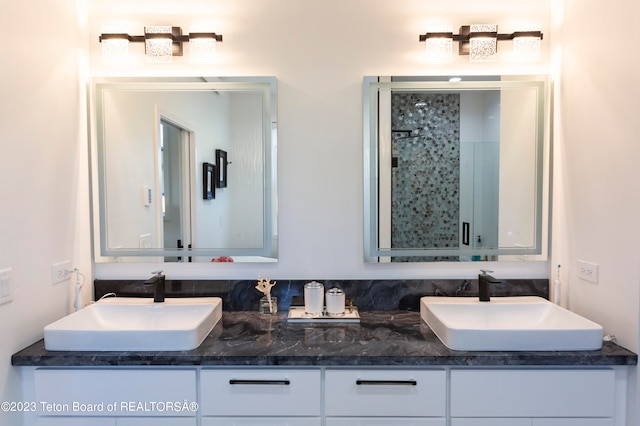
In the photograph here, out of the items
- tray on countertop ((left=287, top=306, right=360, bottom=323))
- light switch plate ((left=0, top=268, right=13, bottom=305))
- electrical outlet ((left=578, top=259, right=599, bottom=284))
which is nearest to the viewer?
light switch plate ((left=0, top=268, right=13, bottom=305))

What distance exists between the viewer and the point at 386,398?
137 cm

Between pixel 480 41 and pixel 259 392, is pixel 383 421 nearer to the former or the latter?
pixel 259 392

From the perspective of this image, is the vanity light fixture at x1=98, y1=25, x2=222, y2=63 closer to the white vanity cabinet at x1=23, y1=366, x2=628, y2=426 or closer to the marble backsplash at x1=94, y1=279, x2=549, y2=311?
the marble backsplash at x1=94, y1=279, x2=549, y2=311

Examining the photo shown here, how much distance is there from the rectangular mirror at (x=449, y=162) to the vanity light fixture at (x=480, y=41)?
0.11 meters

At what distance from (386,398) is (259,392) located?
47cm

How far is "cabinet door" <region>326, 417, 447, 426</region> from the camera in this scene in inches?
53.9

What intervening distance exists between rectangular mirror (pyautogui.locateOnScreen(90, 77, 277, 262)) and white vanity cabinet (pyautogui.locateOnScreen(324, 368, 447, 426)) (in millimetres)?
732

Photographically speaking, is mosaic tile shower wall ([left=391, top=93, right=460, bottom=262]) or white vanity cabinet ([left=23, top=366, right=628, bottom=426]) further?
mosaic tile shower wall ([left=391, top=93, right=460, bottom=262])

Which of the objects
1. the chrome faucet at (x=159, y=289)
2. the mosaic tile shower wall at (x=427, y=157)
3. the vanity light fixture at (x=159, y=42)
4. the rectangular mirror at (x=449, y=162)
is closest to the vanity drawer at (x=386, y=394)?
the rectangular mirror at (x=449, y=162)

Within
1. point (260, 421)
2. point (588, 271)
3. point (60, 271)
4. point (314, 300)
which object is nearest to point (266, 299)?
point (314, 300)

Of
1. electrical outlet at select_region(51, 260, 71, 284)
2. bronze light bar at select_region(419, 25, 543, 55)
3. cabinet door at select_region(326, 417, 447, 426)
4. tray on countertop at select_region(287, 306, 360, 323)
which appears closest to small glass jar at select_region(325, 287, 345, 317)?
tray on countertop at select_region(287, 306, 360, 323)

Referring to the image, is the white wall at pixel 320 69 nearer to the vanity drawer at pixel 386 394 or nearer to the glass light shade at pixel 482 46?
the glass light shade at pixel 482 46

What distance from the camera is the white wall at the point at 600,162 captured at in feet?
4.51

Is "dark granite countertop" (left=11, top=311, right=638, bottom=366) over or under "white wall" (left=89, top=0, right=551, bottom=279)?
under
